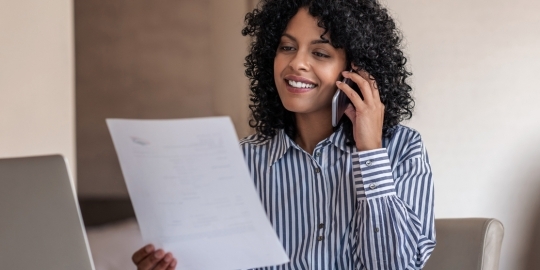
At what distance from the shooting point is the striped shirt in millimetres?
1201

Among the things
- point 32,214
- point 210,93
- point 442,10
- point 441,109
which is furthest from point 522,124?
point 32,214

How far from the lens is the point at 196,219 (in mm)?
934

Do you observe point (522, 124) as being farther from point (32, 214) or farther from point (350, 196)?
point (32, 214)

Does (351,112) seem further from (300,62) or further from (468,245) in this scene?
(468,245)

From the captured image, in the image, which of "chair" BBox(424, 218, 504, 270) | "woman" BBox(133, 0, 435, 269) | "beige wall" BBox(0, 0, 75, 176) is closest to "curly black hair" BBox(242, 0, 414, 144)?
"woman" BBox(133, 0, 435, 269)

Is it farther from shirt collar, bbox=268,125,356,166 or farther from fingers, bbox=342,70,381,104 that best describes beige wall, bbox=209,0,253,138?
fingers, bbox=342,70,381,104

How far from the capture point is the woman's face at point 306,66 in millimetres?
1297

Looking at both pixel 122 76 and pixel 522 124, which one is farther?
pixel 122 76

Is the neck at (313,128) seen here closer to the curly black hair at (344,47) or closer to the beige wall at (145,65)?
the curly black hair at (344,47)

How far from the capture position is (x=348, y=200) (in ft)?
4.26

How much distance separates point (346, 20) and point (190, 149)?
58 centimetres

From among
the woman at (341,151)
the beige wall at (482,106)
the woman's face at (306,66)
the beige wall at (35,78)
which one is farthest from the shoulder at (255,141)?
the beige wall at (482,106)

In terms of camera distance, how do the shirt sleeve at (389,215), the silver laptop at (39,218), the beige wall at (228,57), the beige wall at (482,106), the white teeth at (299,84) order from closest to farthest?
the silver laptop at (39,218), the shirt sleeve at (389,215), the white teeth at (299,84), the beige wall at (482,106), the beige wall at (228,57)

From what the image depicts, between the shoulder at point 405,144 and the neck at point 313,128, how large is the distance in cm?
14
